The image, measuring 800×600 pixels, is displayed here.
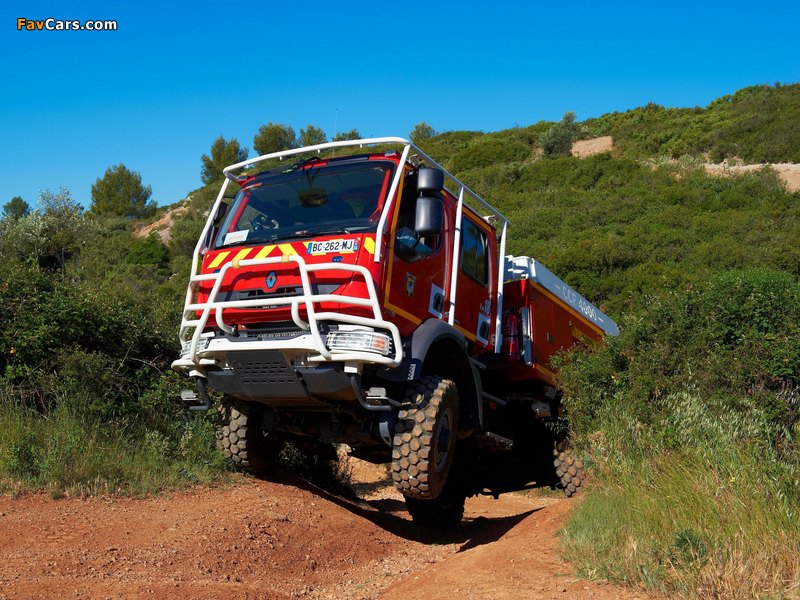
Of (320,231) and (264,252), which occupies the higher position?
(320,231)

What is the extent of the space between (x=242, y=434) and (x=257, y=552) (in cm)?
137

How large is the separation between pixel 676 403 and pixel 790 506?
1478mm

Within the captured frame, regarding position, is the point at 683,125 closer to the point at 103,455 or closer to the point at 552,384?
the point at 552,384

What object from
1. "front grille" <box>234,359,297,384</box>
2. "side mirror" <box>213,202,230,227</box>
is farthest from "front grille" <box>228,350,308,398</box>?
"side mirror" <box>213,202,230,227</box>

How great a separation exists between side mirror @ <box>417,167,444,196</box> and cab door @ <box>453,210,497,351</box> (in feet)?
3.46

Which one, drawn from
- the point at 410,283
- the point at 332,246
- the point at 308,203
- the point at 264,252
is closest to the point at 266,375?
the point at 264,252

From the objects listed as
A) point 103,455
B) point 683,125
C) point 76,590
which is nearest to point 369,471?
point 103,455

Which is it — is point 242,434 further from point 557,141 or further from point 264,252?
point 557,141

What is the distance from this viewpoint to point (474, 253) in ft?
24.3

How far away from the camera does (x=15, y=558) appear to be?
16.4 ft

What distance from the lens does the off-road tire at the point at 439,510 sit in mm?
7871

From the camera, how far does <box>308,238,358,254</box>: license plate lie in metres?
5.90

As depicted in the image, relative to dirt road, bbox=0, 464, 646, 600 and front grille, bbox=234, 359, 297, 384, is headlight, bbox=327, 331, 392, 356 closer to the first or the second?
front grille, bbox=234, 359, 297, 384

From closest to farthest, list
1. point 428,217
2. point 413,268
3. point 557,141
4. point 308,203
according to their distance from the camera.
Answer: point 428,217 → point 413,268 → point 308,203 → point 557,141
